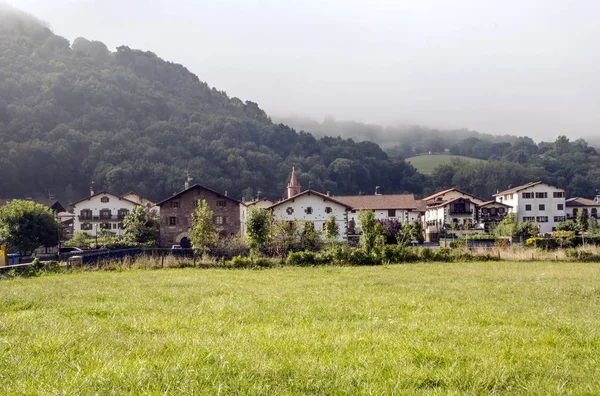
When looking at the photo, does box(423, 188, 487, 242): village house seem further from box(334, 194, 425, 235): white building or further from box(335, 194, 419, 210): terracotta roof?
box(335, 194, 419, 210): terracotta roof

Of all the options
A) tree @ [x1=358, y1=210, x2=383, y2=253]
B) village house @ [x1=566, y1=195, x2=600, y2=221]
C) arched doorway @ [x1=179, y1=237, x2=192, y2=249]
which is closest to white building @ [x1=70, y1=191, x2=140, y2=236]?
arched doorway @ [x1=179, y1=237, x2=192, y2=249]

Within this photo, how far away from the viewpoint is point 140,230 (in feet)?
175

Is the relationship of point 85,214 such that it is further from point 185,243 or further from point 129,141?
point 129,141

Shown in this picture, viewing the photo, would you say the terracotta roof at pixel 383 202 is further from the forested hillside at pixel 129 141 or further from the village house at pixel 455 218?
the forested hillside at pixel 129 141

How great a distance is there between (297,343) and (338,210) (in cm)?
5110

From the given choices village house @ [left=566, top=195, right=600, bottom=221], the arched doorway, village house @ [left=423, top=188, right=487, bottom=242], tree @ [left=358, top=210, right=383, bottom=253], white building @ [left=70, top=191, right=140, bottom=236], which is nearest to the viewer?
tree @ [left=358, top=210, right=383, bottom=253]

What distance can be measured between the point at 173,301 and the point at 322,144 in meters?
150

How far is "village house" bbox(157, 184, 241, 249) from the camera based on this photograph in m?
54.9

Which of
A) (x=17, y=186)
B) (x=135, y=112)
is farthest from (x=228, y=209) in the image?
(x=135, y=112)

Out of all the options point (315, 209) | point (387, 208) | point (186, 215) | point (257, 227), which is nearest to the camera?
point (257, 227)

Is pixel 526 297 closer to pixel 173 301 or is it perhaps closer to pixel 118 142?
pixel 173 301

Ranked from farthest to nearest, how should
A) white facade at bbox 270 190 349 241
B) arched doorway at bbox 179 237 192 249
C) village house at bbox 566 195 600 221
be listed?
village house at bbox 566 195 600 221 < white facade at bbox 270 190 349 241 < arched doorway at bbox 179 237 192 249

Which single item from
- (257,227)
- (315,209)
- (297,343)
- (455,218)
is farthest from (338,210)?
(297,343)

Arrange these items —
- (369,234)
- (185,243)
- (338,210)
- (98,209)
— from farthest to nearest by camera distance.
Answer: (98,209), (338,210), (185,243), (369,234)
